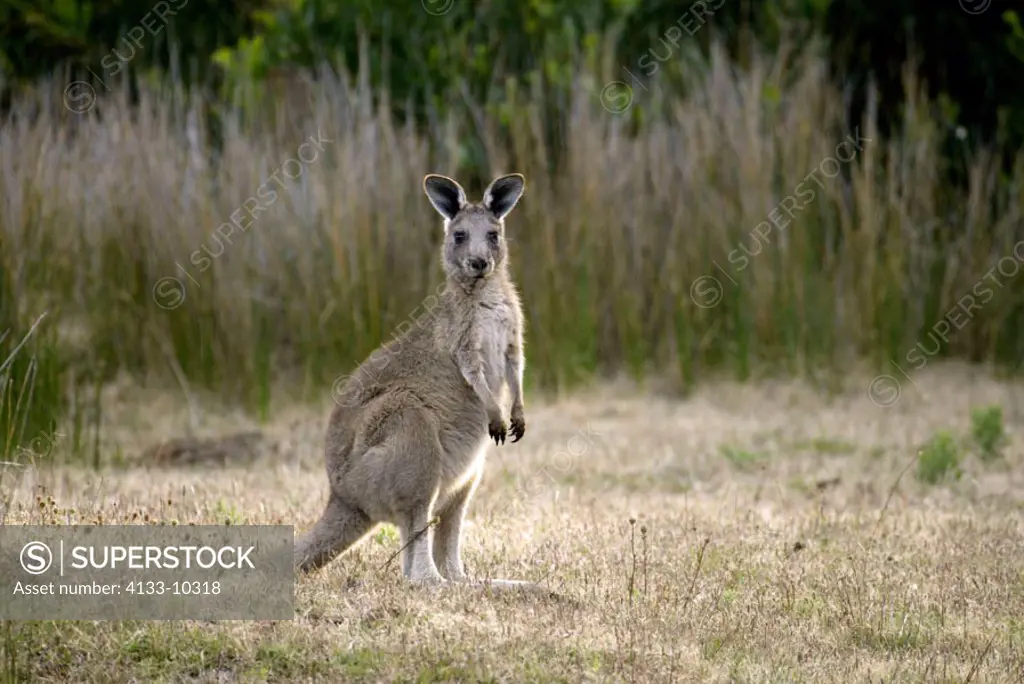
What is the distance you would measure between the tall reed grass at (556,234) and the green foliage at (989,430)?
188 centimetres

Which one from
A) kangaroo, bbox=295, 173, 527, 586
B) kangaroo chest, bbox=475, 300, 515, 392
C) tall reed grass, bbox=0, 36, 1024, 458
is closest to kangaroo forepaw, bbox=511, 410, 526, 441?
kangaroo, bbox=295, 173, 527, 586

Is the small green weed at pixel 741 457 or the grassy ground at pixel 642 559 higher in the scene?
the small green weed at pixel 741 457

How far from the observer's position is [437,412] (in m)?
5.20

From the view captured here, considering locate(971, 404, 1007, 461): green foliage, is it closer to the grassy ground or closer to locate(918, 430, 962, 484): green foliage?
the grassy ground

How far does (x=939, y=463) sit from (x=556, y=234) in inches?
137

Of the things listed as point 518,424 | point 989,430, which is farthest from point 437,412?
point 989,430

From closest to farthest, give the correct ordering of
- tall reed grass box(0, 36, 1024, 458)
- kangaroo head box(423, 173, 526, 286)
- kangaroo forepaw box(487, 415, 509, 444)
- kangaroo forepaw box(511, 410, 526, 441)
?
1. kangaroo forepaw box(487, 415, 509, 444)
2. kangaroo forepaw box(511, 410, 526, 441)
3. kangaroo head box(423, 173, 526, 286)
4. tall reed grass box(0, 36, 1024, 458)

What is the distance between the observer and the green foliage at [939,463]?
7539 mm

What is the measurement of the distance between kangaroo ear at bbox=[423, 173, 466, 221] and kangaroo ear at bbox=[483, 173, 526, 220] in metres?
0.11

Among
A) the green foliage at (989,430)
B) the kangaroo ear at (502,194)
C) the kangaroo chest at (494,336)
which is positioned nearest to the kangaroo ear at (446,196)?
the kangaroo ear at (502,194)

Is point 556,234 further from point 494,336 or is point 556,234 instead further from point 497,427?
point 497,427

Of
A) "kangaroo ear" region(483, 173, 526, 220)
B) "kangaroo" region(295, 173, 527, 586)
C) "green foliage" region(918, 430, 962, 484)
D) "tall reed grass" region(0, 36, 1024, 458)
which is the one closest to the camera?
"kangaroo" region(295, 173, 527, 586)

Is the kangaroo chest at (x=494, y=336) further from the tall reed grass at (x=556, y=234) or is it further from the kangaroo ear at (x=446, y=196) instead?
the tall reed grass at (x=556, y=234)

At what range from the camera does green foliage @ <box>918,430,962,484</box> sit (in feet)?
24.7
